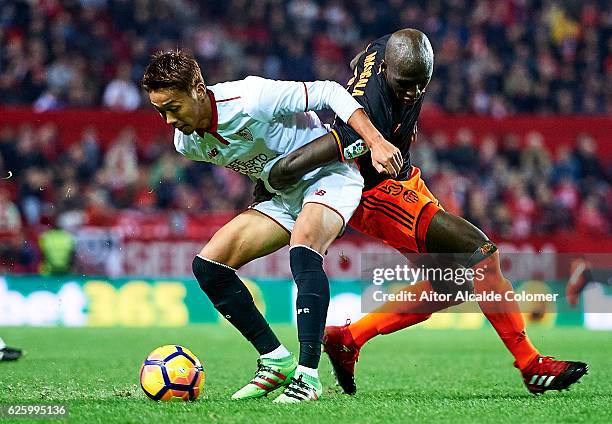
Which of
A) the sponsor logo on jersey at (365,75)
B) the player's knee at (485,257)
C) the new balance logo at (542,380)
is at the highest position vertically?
the sponsor logo on jersey at (365,75)

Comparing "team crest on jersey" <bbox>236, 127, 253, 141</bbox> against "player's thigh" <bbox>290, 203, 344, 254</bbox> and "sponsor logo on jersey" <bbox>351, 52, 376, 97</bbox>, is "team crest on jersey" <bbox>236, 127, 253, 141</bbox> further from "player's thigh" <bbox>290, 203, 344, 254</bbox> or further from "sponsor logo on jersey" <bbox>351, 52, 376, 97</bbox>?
"sponsor logo on jersey" <bbox>351, 52, 376, 97</bbox>

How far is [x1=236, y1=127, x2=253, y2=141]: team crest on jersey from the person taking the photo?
5346 millimetres

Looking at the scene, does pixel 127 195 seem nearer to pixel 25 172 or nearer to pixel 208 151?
pixel 25 172

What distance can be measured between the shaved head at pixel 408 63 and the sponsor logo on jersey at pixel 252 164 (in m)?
0.77

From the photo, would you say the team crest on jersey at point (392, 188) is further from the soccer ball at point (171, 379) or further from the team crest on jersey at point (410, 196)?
the soccer ball at point (171, 379)

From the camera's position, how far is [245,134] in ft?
17.6

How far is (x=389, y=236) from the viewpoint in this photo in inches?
236

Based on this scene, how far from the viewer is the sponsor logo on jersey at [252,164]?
5.52 m

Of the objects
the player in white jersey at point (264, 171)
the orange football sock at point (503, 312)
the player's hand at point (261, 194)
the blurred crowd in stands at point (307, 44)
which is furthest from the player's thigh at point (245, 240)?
the blurred crowd in stands at point (307, 44)

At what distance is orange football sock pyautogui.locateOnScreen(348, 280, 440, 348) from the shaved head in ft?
3.96

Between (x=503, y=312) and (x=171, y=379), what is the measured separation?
6.13ft

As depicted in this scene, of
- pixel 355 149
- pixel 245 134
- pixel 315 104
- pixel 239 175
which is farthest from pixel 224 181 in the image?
pixel 315 104

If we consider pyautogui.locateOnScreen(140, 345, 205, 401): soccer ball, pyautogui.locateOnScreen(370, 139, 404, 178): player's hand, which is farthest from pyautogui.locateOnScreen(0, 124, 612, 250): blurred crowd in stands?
pyautogui.locateOnScreen(370, 139, 404, 178): player's hand

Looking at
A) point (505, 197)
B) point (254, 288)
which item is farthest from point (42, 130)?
point (505, 197)
